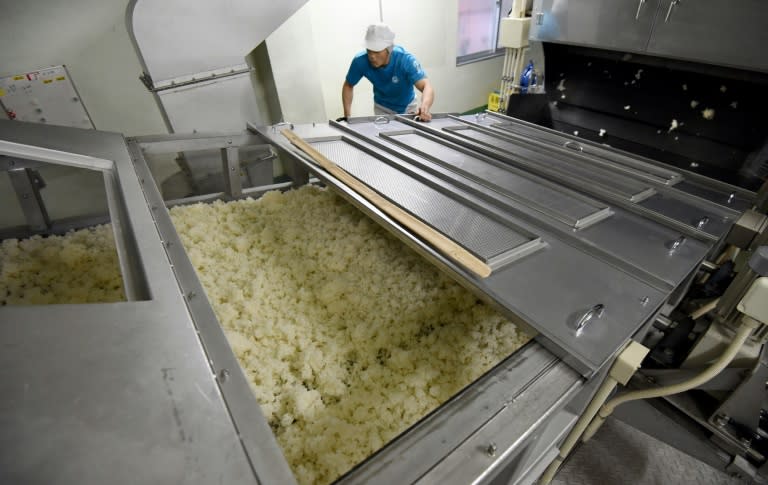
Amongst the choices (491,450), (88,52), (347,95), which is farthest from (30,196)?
(347,95)

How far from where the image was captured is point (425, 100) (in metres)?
2.88

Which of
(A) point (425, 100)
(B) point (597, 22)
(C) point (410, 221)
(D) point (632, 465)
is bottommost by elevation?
(D) point (632, 465)

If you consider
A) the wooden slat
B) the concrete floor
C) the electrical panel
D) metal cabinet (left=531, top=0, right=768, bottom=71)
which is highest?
metal cabinet (left=531, top=0, right=768, bottom=71)

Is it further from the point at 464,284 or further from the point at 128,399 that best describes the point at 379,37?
the point at 128,399

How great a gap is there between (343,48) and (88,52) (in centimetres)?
241

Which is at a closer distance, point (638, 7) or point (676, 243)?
point (676, 243)

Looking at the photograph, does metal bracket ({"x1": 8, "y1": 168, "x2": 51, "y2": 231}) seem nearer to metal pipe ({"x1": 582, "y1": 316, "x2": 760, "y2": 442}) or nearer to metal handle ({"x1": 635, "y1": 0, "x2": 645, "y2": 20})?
metal pipe ({"x1": 582, "y1": 316, "x2": 760, "y2": 442})

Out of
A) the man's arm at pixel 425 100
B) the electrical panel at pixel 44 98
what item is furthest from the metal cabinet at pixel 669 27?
the electrical panel at pixel 44 98

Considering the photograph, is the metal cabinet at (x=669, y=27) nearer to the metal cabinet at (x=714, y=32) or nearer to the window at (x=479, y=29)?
the metal cabinet at (x=714, y=32)

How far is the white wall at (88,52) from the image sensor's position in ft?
7.85

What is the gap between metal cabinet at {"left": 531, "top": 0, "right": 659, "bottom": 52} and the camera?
191cm

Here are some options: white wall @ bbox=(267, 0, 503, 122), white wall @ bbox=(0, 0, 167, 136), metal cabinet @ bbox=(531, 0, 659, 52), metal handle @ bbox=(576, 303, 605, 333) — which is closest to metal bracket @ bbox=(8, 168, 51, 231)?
white wall @ bbox=(0, 0, 167, 136)

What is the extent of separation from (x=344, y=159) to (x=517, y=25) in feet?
6.37

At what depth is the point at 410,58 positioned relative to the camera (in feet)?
10.7
